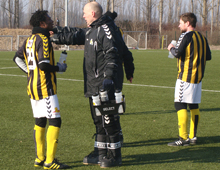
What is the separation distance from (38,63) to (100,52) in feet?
2.53

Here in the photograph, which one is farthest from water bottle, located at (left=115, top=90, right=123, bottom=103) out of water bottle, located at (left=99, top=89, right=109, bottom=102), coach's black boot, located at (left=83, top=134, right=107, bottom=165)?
coach's black boot, located at (left=83, top=134, right=107, bottom=165)

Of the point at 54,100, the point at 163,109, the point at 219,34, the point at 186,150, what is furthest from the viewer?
the point at 219,34

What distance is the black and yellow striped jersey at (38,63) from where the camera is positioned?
166 inches

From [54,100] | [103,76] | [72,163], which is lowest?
[72,163]

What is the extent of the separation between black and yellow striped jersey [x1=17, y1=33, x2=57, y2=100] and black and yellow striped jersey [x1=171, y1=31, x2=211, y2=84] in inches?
81.2

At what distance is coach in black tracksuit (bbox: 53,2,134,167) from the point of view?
4.19 meters

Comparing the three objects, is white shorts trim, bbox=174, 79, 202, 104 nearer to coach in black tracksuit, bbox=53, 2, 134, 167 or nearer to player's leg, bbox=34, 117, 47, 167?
coach in black tracksuit, bbox=53, 2, 134, 167

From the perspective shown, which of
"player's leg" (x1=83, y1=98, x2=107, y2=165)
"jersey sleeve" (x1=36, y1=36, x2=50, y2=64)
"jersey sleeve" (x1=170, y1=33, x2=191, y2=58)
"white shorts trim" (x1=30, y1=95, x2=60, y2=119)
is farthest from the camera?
"jersey sleeve" (x1=170, y1=33, x2=191, y2=58)

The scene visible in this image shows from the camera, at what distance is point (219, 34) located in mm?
52344

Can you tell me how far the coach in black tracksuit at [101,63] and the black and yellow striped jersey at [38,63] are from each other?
1.56ft

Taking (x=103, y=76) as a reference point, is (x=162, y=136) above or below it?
below

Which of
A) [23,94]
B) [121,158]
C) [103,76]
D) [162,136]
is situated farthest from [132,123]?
[23,94]

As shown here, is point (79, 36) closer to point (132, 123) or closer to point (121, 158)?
point (121, 158)

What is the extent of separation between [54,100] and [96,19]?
1.14 m
